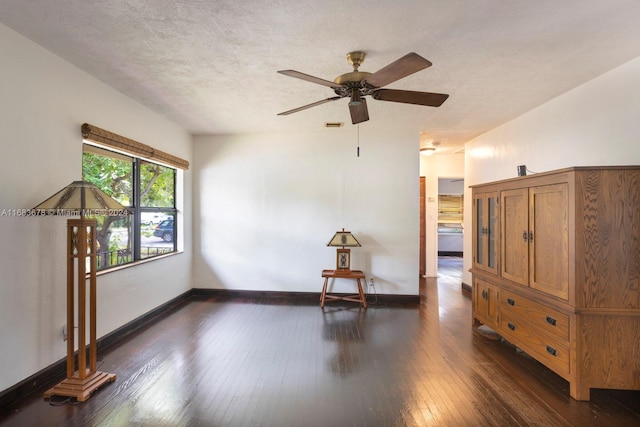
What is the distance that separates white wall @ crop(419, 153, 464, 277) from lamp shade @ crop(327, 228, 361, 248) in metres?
2.70

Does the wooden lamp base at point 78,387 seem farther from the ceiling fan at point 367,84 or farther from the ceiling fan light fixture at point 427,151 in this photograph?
the ceiling fan light fixture at point 427,151

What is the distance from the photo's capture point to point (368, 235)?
15.4 ft

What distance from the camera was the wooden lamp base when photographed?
217 centimetres

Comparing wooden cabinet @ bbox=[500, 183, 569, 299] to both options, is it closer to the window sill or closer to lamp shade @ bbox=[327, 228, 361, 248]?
lamp shade @ bbox=[327, 228, 361, 248]

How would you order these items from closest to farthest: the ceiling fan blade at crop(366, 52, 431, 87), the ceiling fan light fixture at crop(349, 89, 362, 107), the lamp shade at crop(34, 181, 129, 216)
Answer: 1. the ceiling fan blade at crop(366, 52, 431, 87)
2. the lamp shade at crop(34, 181, 129, 216)
3. the ceiling fan light fixture at crop(349, 89, 362, 107)

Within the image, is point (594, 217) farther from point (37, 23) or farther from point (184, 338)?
point (37, 23)

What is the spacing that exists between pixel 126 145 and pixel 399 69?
292 cm

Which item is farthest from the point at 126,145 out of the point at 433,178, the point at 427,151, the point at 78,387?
the point at 433,178

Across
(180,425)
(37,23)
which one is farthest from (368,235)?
(37,23)

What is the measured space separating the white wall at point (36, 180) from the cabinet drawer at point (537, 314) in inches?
160

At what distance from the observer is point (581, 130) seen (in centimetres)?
300

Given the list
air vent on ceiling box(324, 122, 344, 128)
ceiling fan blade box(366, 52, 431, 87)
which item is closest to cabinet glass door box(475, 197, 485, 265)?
air vent on ceiling box(324, 122, 344, 128)

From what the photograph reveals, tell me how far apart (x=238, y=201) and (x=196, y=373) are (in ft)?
9.24

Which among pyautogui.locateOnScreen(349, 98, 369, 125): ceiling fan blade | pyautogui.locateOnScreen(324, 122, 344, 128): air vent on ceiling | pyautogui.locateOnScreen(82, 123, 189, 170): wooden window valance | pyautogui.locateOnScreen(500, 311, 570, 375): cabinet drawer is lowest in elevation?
pyautogui.locateOnScreen(500, 311, 570, 375): cabinet drawer
